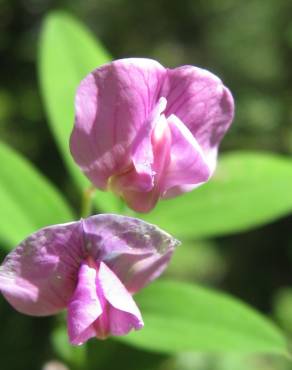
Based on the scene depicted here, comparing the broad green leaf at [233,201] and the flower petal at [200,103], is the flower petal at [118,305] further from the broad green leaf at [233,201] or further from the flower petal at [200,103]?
the broad green leaf at [233,201]

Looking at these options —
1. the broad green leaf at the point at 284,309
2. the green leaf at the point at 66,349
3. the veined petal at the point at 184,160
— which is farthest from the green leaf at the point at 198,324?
the broad green leaf at the point at 284,309

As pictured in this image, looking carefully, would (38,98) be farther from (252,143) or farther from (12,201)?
(12,201)

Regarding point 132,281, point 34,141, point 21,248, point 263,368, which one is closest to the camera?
point 21,248

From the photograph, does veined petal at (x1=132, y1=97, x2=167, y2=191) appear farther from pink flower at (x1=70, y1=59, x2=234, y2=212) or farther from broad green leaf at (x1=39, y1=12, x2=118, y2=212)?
broad green leaf at (x1=39, y1=12, x2=118, y2=212)

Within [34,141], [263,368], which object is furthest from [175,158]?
[34,141]

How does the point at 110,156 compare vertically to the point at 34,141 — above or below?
above

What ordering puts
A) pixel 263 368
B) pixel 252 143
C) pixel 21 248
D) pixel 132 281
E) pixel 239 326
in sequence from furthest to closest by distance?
pixel 252 143, pixel 263 368, pixel 239 326, pixel 132 281, pixel 21 248

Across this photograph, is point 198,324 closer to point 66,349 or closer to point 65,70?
point 66,349
